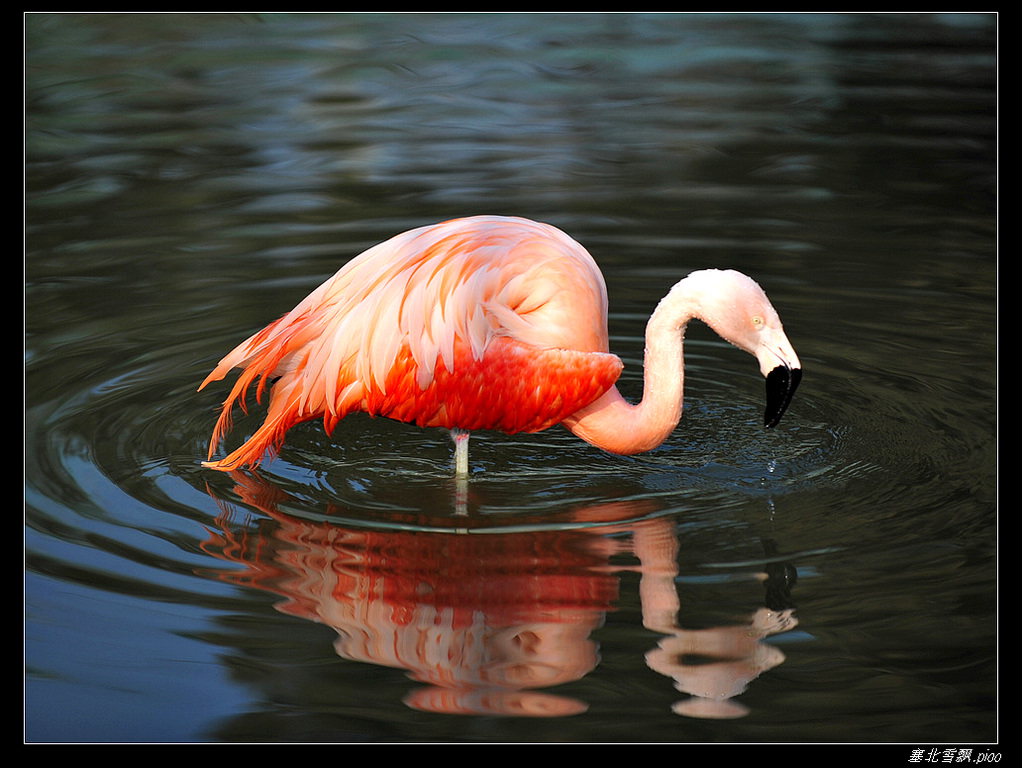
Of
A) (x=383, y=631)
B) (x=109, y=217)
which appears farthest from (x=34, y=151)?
(x=383, y=631)

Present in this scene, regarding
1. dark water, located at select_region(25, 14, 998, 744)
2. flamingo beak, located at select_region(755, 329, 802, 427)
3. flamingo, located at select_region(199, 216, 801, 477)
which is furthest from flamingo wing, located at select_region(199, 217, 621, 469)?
flamingo beak, located at select_region(755, 329, 802, 427)

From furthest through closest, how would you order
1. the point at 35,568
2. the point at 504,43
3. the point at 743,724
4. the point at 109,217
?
the point at 504,43, the point at 109,217, the point at 35,568, the point at 743,724

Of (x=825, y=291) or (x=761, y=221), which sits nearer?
(x=825, y=291)

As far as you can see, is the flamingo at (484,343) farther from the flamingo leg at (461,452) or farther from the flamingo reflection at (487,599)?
the flamingo reflection at (487,599)

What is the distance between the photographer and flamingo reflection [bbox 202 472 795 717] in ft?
11.8

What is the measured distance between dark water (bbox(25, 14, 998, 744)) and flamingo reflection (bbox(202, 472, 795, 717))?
0.01 metres

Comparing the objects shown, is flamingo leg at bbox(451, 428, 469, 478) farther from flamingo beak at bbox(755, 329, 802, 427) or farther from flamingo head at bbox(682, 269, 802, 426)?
flamingo beak at bbox(755, 329, 802, 427)

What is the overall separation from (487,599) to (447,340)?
102cm

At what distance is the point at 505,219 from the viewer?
16.1 feet

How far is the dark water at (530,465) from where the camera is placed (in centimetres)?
360

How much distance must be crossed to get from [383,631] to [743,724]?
113cm

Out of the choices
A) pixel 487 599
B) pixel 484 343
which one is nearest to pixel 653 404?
pixel 484 343

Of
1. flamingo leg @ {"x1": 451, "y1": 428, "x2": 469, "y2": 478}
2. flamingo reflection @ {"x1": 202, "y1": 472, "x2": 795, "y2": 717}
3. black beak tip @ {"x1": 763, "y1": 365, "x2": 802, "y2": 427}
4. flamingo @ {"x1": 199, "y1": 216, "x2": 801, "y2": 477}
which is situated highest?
flamingo @ {"x1": 199, "y1": 216, "x2": 801, "y2": 477}

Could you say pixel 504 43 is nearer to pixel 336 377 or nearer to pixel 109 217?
pixel 109 217
